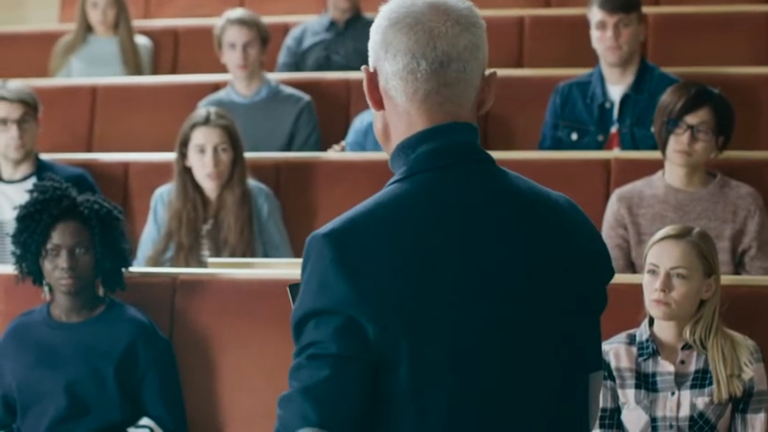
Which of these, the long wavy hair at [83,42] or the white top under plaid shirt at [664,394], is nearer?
the white top under plaid shirt at [664,394]

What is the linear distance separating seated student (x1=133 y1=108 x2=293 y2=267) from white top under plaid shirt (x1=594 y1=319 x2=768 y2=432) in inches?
21.4

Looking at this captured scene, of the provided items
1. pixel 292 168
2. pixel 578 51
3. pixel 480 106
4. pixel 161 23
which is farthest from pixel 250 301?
pixel 161 23

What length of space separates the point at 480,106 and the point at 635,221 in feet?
2.93

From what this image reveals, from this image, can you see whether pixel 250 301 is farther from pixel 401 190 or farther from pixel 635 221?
pixel 401 190

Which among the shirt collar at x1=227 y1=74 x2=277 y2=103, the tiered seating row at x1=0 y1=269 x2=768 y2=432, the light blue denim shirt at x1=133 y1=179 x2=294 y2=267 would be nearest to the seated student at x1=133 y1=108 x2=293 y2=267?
the light blue denim shirt at x1=133 y1=179 x2=294 y2=267

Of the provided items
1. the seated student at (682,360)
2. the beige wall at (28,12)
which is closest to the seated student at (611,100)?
the seated student at (682,360)

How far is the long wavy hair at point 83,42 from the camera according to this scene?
6.75 ft

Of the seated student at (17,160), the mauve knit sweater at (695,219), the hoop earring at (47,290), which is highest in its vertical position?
the seated student at (17,160)

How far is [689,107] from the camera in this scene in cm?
140

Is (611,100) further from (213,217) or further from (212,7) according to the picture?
(212,7)

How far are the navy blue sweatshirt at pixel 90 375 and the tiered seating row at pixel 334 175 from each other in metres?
0.44

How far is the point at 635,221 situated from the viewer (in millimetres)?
1393

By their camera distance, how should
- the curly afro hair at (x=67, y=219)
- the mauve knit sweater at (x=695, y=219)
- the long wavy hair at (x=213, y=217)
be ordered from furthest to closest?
the long wavy hair at (x=213, y=217) < the mauve knit sweater at (x=695, y=219) < the curly afro hair at (x=67, y=219)

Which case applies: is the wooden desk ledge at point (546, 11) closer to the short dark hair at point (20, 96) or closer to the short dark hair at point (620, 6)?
the short dark hair at point (620, 6)
